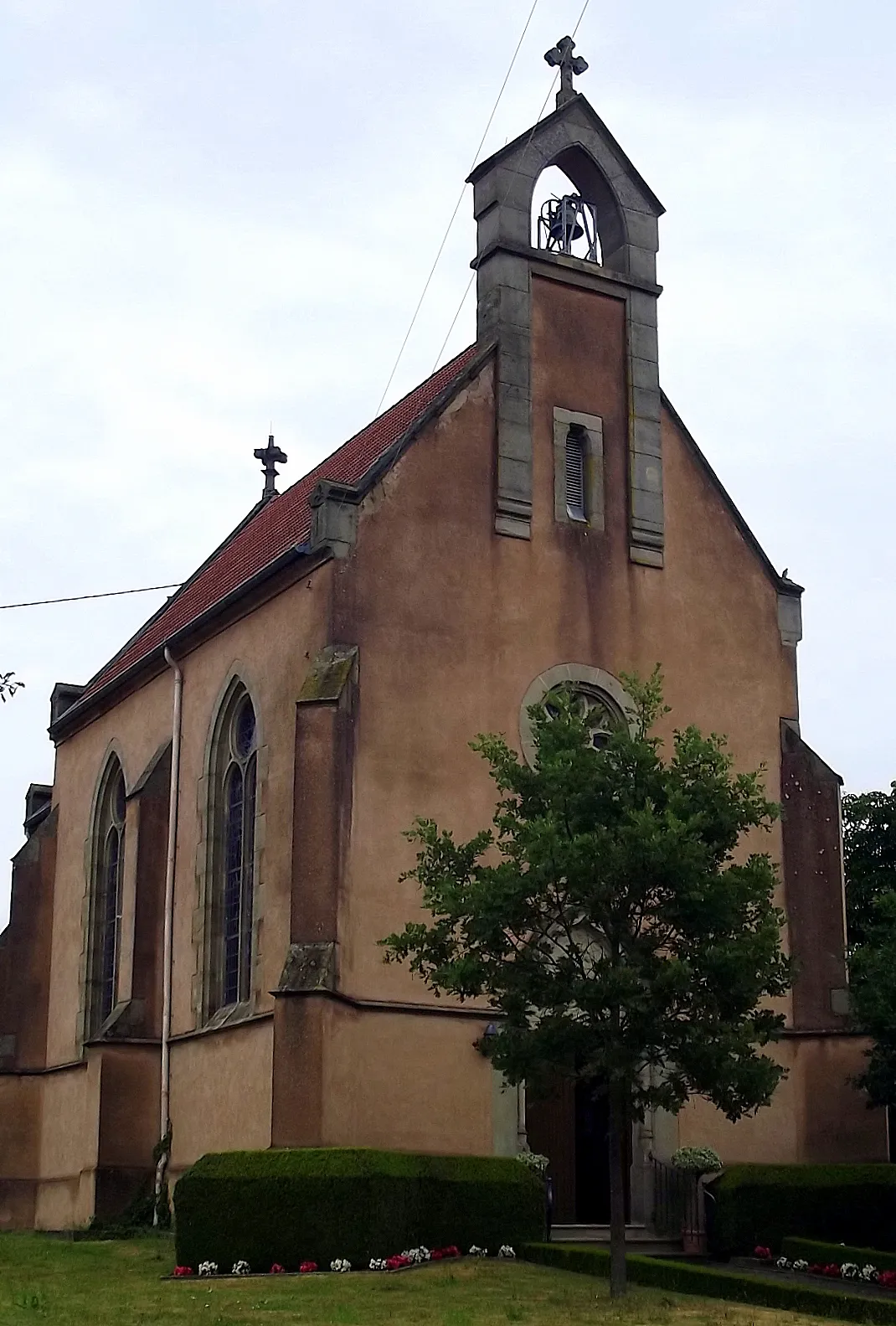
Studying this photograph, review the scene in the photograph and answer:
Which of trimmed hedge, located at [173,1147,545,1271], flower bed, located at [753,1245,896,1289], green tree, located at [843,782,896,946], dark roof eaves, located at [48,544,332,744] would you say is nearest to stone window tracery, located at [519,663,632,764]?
dark roof eaves, located at [48,544,332,744]

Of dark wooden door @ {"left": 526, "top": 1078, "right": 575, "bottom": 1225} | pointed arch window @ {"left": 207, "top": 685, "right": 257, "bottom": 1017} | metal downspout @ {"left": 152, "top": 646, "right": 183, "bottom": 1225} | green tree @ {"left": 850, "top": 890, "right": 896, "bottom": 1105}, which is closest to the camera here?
green tree @ {"left": 850, "top": 890, "right": 896, "bottom": 1105}

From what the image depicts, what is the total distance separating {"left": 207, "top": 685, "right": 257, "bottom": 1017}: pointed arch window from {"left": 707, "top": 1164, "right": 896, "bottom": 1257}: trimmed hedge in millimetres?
7407

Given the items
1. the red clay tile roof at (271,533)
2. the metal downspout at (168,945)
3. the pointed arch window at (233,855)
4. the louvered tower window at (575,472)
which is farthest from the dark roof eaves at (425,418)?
the metal downspout at (168,945)

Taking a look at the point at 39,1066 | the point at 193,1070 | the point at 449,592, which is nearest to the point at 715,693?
the point at 449,592

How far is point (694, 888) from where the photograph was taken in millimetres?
18266

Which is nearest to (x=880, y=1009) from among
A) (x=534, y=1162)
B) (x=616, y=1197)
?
(x=534, y=1162)

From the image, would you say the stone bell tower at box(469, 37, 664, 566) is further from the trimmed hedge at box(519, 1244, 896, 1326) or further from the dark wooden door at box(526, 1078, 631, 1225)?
the trimmed hedge at box(519, 1244, 896, 1326)

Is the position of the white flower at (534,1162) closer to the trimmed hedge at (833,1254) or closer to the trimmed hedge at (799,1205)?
the trimmed hedge at (799,1205)

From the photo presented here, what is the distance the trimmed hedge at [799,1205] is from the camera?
23.6 metres

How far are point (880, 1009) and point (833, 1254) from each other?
3.99m

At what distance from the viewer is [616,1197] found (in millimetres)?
18422

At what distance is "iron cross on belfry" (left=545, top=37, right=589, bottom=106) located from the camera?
2973cm

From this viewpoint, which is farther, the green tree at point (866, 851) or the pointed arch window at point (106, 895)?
the green tree at point (866, 851)

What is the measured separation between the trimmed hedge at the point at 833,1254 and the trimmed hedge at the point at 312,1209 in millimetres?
3756
